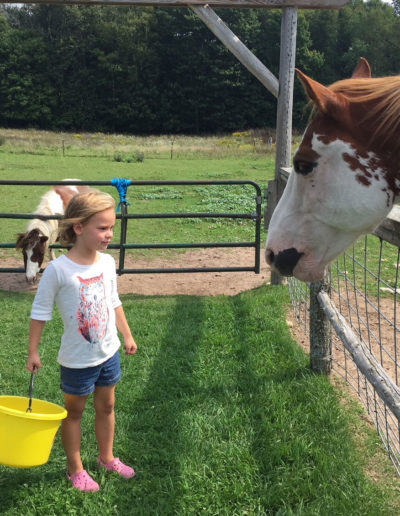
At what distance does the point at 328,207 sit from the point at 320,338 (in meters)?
1.69

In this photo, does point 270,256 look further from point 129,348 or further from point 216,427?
point 216,427

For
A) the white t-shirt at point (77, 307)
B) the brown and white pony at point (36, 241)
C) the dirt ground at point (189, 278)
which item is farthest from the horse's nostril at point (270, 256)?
the brown and white pony at point (36, 241)

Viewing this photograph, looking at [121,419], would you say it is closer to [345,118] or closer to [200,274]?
[345,118]

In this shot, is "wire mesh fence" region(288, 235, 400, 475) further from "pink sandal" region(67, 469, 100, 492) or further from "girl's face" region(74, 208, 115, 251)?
"pink sandal" region(67, 469, 100, 492)

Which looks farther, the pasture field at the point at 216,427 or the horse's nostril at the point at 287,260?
the pasture field at the point at 216,427

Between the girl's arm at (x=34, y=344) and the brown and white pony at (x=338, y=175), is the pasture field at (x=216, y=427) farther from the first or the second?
the brown and white pony at (x=338, y=175)

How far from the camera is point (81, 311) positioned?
1.97 metres

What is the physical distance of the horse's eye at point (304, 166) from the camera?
1.46 meters

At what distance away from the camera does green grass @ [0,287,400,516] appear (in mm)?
1966

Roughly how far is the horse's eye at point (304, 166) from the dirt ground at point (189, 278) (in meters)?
3.80

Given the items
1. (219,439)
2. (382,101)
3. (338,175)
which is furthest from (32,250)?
(382,101)

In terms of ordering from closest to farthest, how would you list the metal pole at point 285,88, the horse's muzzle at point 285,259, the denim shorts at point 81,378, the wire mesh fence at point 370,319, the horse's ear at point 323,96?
the horse's ear at point 323,96 → the horse's muzzle at point 285,259 → the denim shorts at point 81,378 → the wire mesh fence at point 370,319 → the metal pole at point 285,88

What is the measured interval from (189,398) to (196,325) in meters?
1.27

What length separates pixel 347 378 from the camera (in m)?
3.04
